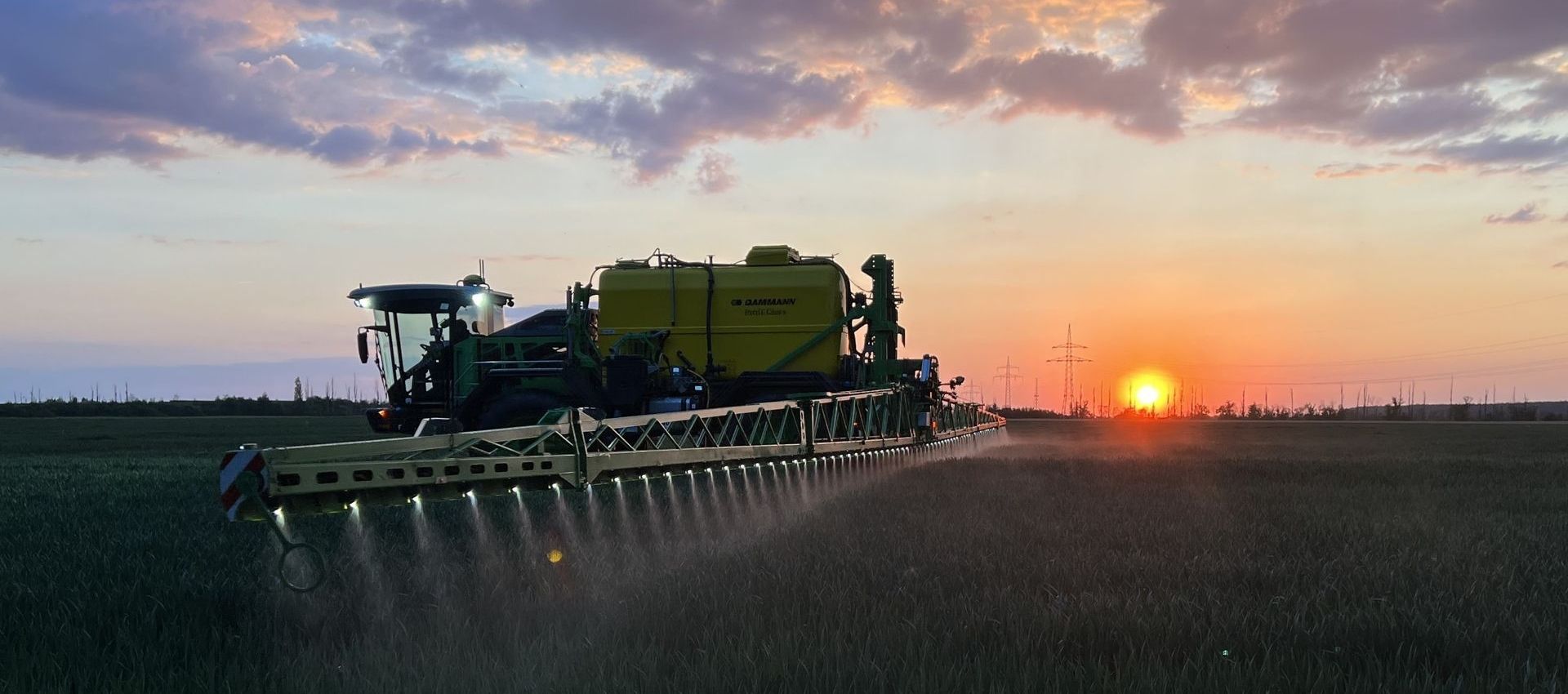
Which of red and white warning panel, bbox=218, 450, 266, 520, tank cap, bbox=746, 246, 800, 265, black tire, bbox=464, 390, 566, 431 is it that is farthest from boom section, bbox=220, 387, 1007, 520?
tank cap, bbox=746, 246, 800, 265

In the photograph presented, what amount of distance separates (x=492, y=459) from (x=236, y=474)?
1887 millimetres

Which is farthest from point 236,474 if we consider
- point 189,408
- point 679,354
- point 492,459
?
point 189,408

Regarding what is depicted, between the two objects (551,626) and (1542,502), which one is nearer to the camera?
(551,626)

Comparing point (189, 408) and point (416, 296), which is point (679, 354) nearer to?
point (416, 296)

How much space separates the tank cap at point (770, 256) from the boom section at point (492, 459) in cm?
429

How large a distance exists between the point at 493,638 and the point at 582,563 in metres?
2.26

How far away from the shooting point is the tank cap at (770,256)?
1945cm

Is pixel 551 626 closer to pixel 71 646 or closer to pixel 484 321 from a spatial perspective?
pixel 71 646

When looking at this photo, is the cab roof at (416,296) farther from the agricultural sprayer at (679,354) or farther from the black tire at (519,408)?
the black tire at (519,408)

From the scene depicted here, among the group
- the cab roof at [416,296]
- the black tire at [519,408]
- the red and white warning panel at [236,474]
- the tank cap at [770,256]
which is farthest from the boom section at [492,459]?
the cab roof at [416,296]

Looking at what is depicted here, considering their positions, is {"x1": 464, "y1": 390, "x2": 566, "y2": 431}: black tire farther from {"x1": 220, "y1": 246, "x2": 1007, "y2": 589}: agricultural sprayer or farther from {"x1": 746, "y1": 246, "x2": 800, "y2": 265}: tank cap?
{"x1": 746, "y1": 246, "x2": 800, "y2": 265}: tank cap

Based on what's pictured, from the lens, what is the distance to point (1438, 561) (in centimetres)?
910

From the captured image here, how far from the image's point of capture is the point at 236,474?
20.5ft

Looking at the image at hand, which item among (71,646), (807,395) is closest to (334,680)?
(71,646)
